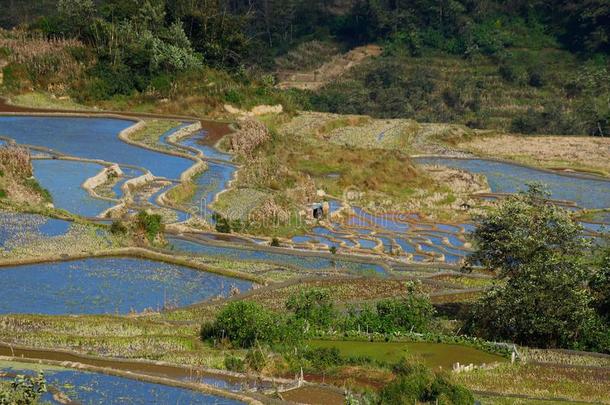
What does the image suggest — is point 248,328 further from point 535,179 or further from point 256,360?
point 535,179

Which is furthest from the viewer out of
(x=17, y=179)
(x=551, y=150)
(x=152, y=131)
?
(x=551, y=150)

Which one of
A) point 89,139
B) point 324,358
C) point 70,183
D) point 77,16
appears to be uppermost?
point 324,358

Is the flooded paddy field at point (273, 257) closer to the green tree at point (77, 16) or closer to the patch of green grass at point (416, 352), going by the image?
the patch of green grass at point (416, 352)

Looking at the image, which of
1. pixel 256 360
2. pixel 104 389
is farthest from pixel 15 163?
pixel 104 389

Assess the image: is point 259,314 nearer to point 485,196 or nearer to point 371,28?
point 485,196

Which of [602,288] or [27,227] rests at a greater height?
[602,288]

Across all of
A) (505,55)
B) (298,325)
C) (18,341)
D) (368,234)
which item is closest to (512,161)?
(368,234)

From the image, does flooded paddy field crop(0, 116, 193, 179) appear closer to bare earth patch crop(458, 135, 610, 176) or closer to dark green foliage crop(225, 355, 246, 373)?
bare earth patch crop(458, 135, 610, 176)
